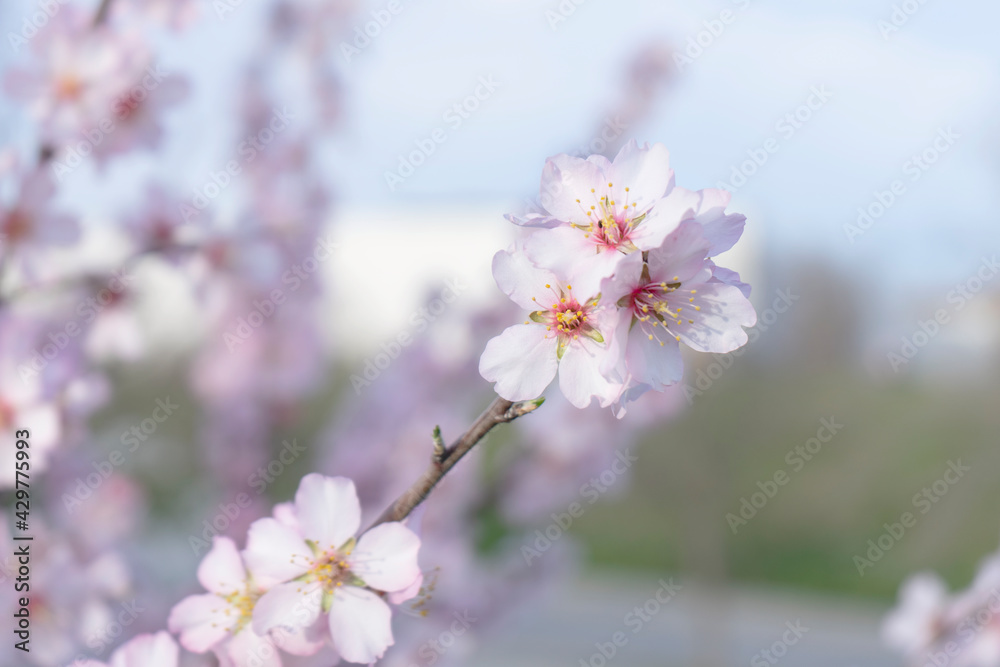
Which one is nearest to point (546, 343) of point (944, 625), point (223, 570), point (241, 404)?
point (223, 570)

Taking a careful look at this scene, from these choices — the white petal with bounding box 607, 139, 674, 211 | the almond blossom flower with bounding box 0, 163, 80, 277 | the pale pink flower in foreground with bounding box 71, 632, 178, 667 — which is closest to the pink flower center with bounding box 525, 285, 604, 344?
the white petal with bounding box 607, 139, 674, 211

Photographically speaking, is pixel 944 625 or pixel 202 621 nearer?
pixel 202 621

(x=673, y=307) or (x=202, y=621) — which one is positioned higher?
(x=202, y=621)

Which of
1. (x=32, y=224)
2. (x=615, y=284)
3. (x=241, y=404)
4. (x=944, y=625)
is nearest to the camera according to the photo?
(x=615, y=284)

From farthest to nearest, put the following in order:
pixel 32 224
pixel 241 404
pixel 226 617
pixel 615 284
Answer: pixel 241 404
pixel 32 224
pixel 226 617
pixel 615 284

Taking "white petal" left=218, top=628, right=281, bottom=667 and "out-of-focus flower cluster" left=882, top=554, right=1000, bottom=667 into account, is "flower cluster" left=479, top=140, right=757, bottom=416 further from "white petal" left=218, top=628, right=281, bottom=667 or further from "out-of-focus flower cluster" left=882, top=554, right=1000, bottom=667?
"out-of-focus flower cluster" left=882, top=554, right=1000, bottom=667

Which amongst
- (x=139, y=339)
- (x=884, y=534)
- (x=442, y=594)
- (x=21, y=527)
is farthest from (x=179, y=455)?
(x=884, y=534)

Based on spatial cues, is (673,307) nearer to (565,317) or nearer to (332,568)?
(565,317)
